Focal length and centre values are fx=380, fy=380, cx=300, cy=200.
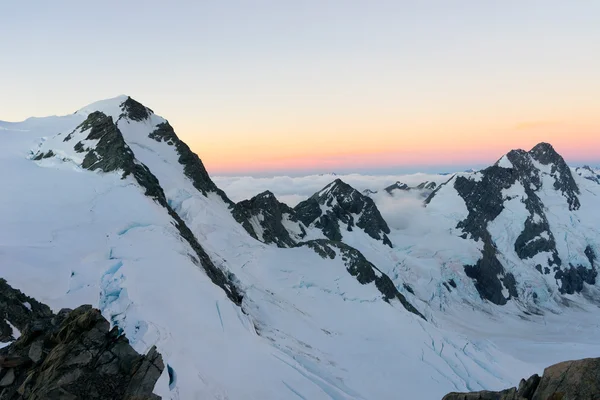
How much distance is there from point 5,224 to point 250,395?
24227mm

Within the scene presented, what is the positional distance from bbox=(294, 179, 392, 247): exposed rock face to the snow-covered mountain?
70 cm

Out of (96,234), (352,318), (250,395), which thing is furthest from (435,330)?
(96,234)

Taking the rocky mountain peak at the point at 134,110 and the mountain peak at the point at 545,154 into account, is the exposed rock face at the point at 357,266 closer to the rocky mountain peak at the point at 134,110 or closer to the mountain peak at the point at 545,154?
the rocky mountain peak at the point at 134,110

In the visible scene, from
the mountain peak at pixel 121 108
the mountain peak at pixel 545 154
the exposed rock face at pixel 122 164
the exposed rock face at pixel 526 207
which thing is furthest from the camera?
the mountain peak at pixel 545 154

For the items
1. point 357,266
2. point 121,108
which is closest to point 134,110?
point 121,108

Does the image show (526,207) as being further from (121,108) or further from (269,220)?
(121,108)

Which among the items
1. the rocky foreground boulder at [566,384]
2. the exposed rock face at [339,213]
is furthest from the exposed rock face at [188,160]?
the rocky foreground boulder at [566,384]

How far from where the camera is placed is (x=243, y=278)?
48.0 meters

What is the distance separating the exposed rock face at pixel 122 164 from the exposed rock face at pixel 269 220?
98.2 ft

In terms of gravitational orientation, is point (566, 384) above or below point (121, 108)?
below

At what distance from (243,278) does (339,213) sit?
273 ft

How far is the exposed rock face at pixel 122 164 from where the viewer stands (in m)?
38.8

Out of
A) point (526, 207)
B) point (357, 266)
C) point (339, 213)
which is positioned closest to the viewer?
point (357, 266)

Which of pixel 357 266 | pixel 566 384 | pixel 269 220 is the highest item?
pixel 566 384
